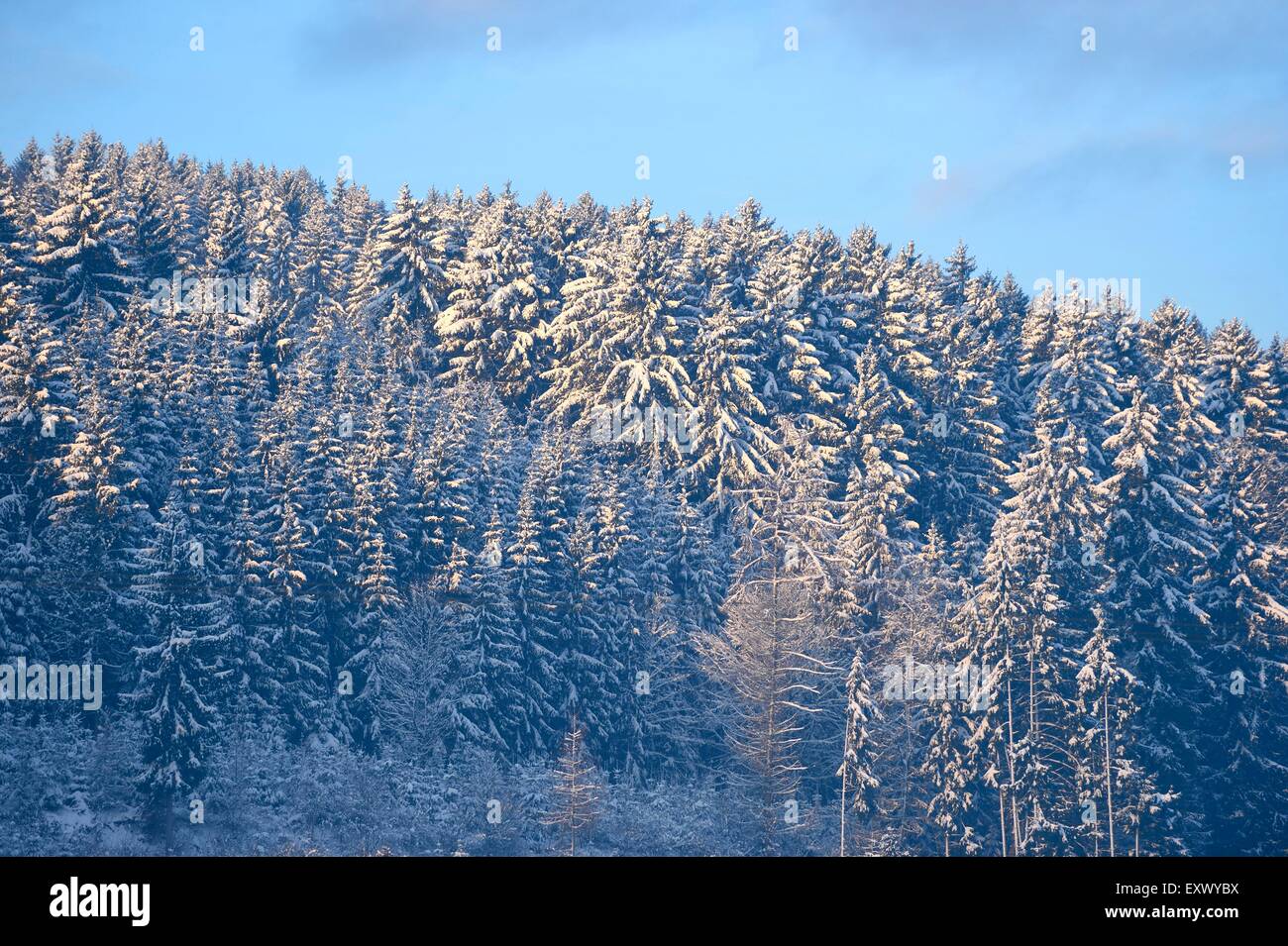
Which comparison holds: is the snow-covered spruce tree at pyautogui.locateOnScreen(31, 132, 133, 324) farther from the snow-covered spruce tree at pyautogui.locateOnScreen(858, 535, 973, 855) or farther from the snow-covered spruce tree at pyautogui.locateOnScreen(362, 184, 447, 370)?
the snow-covered spruce tree at pyautogui.locateOnScreen(858, 535, 973, 855)

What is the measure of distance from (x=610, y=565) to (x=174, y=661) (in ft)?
64.5

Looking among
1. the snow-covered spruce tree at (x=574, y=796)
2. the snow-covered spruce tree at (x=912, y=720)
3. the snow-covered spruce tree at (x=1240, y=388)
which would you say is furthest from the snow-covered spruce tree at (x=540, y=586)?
the snow-covered spruce tree at (x=1240, y=388)

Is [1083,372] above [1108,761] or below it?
above

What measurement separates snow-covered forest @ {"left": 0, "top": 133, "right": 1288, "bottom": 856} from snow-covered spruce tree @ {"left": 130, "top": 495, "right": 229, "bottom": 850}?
0.16 m

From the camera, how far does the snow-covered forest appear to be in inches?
2264

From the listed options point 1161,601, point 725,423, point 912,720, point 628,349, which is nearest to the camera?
point 912,720

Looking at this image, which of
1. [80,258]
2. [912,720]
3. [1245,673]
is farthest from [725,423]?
[80,258]

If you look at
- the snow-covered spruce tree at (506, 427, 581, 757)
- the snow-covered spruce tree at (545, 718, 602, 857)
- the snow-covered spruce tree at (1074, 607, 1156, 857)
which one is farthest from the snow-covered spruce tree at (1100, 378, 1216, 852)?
the snow-covered spruce tree at (506, 427, 581, 757)

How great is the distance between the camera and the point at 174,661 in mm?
57094

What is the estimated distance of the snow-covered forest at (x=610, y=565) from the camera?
5750 cm

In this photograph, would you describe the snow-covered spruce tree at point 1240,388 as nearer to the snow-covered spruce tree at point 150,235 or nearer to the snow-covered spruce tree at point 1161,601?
the snow-covered spruce tree at point 1161,601

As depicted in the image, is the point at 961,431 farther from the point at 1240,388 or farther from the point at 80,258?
the point at 80,258

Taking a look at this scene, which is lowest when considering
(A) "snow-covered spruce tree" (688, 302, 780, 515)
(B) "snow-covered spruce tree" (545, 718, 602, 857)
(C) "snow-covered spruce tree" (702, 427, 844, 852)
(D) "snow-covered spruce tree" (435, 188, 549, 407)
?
(B) "snow-covered spruce tree" (545, 718, 602, 857)

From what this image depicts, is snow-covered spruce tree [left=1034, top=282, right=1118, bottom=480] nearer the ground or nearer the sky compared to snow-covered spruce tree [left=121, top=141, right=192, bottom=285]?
nearer the ground
